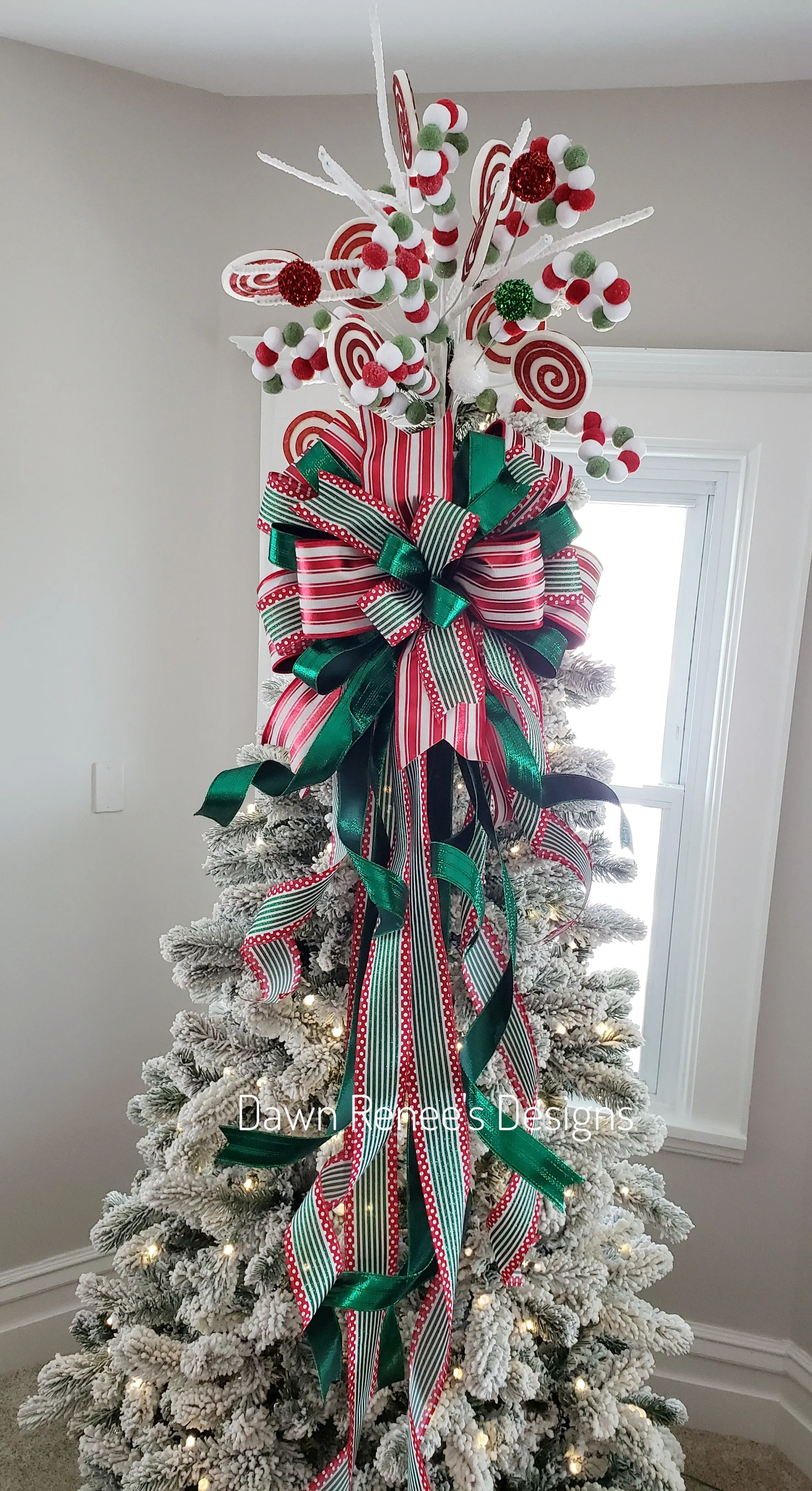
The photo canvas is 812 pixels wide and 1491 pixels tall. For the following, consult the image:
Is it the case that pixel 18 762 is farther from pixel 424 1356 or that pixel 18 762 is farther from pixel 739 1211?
pixel 739 1211

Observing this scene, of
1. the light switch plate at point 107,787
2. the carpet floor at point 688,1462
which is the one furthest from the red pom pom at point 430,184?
the carpet floor at point 688,1462

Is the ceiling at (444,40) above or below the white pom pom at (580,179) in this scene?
above

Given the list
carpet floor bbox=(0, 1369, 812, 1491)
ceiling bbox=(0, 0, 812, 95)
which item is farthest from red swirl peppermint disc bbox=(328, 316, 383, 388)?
carpet floor bbox=(0, 1369, 812, 1491)

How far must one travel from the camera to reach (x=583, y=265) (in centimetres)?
93

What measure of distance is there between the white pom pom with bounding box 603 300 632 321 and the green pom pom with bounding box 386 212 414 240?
0.69 feet

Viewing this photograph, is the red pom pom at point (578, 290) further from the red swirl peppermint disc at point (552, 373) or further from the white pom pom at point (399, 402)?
the white pom pom at point (399, 402)

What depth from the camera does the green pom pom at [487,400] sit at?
1006mm

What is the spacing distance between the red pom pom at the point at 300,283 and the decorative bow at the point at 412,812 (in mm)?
135

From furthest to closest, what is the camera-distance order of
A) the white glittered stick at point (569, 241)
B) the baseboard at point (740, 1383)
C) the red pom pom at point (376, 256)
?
the baseboard at point (740, 1383), the white glittered stick at point (569, 241), the red pom pom at point (376, 256)

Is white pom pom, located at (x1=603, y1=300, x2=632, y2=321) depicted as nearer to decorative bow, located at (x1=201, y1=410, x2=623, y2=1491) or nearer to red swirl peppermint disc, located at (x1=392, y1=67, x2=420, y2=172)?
decorative bow, located at (x1=201, y1=410, x2=623, y2=1491)

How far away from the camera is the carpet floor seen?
5.52 ft

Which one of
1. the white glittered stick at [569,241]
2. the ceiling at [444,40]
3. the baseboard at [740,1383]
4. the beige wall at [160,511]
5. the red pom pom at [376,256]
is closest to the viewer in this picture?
the red pom pom at [376,256]

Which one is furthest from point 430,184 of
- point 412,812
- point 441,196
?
point 412,812

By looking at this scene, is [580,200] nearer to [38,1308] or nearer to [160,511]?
[160,511]
